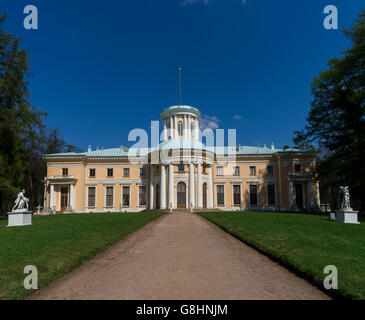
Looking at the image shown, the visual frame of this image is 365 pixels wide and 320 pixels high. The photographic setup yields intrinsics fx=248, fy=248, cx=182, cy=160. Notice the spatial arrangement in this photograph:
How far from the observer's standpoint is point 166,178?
34.7 metres

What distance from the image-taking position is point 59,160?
3788 centimetres

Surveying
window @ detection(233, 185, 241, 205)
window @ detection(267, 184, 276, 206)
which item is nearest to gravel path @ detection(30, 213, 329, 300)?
window @ detection(233, 185, 241, 205)

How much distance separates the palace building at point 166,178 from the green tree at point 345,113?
1071 cm

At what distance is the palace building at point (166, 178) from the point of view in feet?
119

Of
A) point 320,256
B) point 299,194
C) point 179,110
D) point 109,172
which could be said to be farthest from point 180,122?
point 320,256

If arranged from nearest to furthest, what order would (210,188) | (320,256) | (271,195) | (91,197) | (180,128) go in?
(320,256) < (210,188) < (271,195) < (91,197) < (180,128)

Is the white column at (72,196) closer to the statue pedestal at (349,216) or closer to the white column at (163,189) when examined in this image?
the white column at (163,189)

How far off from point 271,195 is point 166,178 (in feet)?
53.6

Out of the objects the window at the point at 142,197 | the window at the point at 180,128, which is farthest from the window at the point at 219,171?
the window at the point at 142,197

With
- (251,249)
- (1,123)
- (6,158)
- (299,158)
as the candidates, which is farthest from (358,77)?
(6,158)

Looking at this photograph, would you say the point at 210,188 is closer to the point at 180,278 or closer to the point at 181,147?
the point at 181,147

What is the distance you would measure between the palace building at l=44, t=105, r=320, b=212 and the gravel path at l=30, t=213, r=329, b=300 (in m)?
27.9

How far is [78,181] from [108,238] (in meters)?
31.8
